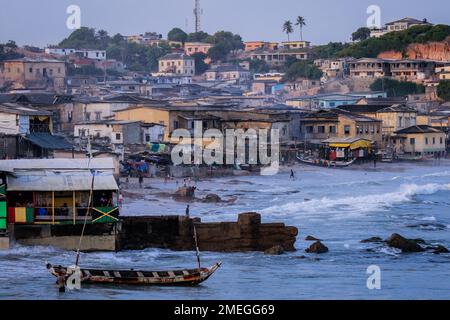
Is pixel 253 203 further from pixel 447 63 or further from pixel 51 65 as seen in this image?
pixel 447 63

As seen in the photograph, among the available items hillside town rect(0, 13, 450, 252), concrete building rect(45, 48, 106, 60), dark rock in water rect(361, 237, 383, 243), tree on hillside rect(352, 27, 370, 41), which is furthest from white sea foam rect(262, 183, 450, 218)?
tree on hillside rect(352, 27, 370, 41)

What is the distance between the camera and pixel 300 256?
91.6ft

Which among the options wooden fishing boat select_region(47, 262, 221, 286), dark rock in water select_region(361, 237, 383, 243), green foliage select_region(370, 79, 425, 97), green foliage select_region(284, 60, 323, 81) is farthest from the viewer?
green foliage select_region(284, 60, 323, 81)

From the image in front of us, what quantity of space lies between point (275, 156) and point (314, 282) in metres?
29.9

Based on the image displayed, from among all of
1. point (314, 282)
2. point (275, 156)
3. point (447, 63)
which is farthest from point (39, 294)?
point (447, 63)

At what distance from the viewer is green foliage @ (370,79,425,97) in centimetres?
8950

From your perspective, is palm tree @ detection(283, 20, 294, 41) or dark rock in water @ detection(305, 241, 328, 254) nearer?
dark rock in water @ detection(305, 241, 328, 254)

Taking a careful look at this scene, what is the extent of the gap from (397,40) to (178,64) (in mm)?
22539

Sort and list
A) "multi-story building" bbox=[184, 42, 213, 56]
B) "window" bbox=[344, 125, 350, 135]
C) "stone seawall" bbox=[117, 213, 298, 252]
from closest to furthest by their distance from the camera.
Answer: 1. "stone seawall" bbox=[117, 213, 298, 252]
2. "window" bbox=[344, 125, 350, 135]
3. "multi-story building" bbox=[184, 42, 213, 56]

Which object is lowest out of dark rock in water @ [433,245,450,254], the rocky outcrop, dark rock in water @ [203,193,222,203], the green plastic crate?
dark rock in water @ [433,245,450,254]

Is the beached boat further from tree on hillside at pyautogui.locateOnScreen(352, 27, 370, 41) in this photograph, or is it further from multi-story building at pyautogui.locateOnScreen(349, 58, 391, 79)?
tree on hillside at pyautogui.locateOnScreen(352, 27, 370, 41)

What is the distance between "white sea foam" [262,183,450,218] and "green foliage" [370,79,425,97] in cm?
4318

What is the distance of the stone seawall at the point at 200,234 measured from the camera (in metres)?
27.0

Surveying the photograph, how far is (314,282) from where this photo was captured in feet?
82.1
